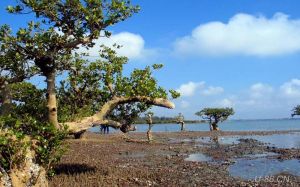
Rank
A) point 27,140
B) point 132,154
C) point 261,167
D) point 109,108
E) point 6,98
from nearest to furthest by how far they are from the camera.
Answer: point 27,140, point 6,98, point 109,108, point 261,167, point 132,154

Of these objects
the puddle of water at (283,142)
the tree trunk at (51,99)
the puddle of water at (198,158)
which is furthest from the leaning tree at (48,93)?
the puddle of water at (283,142)

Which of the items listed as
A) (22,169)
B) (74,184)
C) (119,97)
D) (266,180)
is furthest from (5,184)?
(266,180)

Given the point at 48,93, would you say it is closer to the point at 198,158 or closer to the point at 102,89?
the point at 102,89

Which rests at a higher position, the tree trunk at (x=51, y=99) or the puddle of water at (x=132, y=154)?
the tree trunk at (x=51, y=99)

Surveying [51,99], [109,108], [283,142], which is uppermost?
[51,99]

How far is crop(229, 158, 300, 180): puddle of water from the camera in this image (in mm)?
29766

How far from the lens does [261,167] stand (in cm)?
3344

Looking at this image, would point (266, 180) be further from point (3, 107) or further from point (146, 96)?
point (3, 107)

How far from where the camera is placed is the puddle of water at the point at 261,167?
29.8 metres

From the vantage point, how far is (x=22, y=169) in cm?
1775

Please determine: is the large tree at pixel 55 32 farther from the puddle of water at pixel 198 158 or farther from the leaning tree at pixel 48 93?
the puddle of water at pixel 198 158

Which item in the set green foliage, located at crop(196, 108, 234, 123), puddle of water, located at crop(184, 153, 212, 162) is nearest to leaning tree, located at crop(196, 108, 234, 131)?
green foliage, located at crop(196, 108, 234, 123)

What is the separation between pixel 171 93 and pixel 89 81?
4755 millimetres

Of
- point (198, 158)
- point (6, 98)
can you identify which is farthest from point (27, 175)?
point (198, 158)
